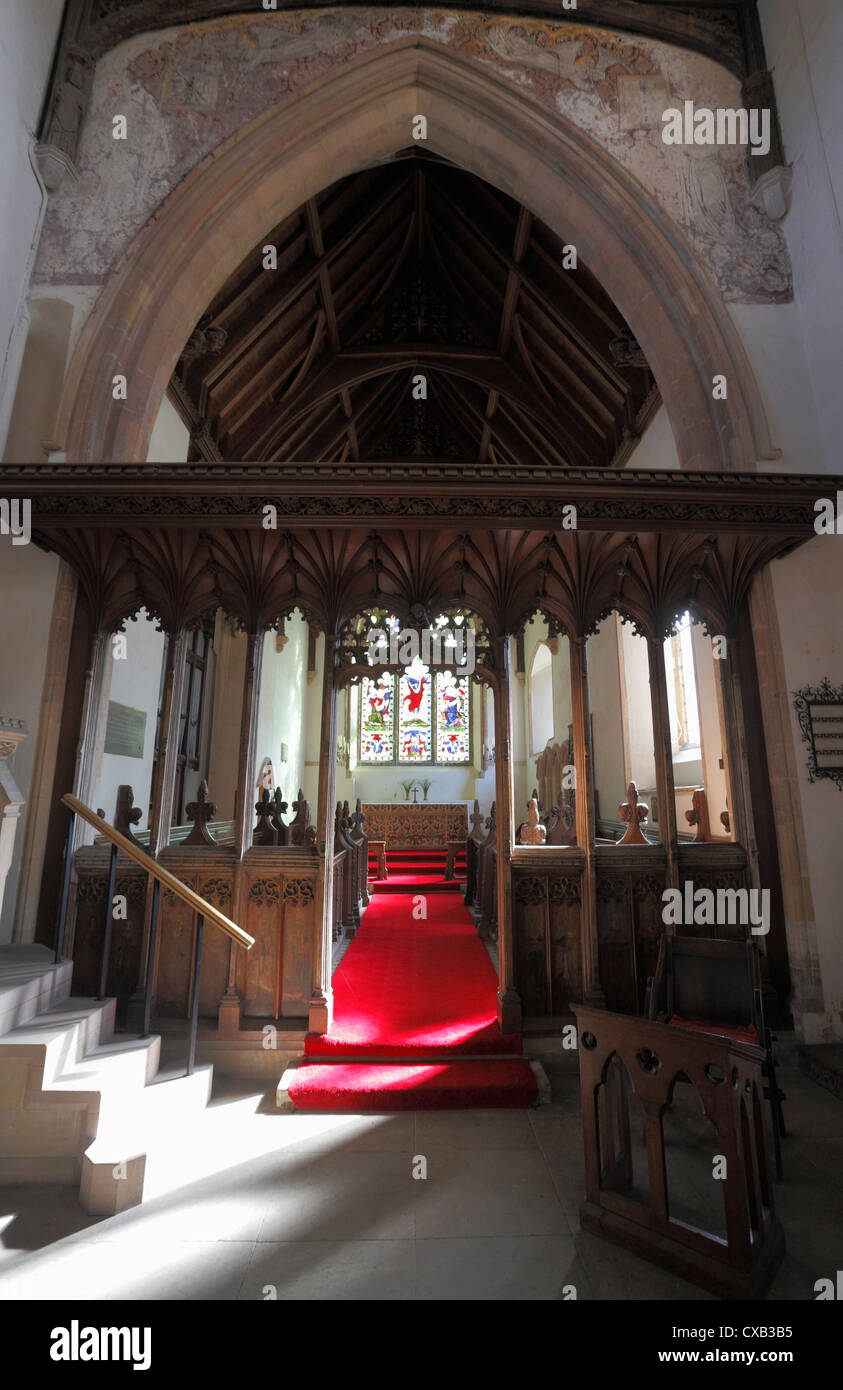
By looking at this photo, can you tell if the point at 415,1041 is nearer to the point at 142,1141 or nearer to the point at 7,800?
the point at 142,1141

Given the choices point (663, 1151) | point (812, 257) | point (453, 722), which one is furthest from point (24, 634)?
point (453, 722)

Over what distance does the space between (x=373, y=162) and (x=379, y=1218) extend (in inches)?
261

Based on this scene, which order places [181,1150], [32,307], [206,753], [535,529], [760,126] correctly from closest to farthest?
[181,1150] < [535,529] < [32,307] < [760,126] < [206,753]

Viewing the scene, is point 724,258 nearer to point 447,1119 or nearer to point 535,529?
point 535,529

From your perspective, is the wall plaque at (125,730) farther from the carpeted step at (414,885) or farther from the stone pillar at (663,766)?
the carpeted step at (414,885)

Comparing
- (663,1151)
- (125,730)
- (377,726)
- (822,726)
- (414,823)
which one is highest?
(377,726)

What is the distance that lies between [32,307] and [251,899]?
4025 millimetres

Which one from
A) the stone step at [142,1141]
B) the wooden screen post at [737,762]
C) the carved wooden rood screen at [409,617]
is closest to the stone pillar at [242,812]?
the carved wooden rood screen at [409,617]

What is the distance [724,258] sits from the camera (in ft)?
14.8

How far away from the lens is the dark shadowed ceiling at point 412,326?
5.89 meters

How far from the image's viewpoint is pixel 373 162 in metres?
5.19

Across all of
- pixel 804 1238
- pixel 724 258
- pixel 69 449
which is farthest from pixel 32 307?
pixel 804 1238

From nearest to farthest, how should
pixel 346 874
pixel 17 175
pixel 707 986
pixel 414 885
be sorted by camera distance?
pixel 707 986 < pixel 17 175 < pixel 346 874 < pixel 414 885

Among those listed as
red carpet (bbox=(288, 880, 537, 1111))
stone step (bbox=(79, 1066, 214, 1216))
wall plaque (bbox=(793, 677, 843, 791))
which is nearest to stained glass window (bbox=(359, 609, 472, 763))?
red carpet (bbox=(288, 880, 537, 1111))
